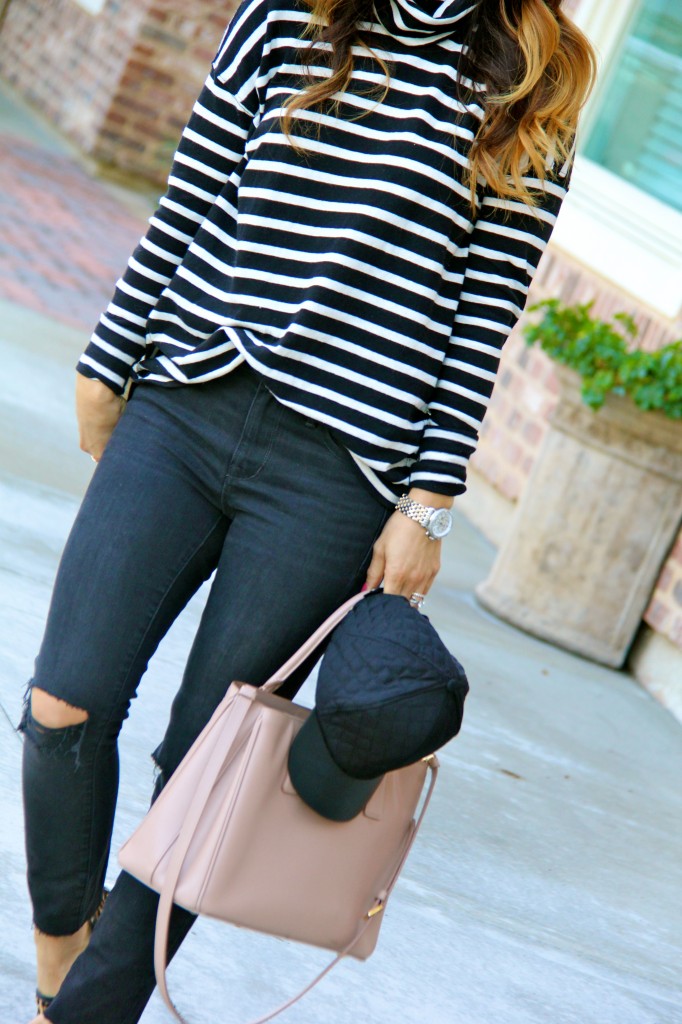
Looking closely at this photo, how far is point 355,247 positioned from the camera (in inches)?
69.1

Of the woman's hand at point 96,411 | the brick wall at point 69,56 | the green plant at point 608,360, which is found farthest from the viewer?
the brick wall at point 69,56

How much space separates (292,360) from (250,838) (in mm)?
635

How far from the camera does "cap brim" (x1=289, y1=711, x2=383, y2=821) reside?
1.70m

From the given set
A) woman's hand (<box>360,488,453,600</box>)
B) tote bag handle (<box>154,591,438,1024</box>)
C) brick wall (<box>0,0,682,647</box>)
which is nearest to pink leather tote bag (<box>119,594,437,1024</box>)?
tote bag handle (<box>154,591,438,1024</box>)

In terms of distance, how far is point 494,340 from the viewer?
6.11 ft

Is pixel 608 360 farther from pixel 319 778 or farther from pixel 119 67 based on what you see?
pixel 119 67

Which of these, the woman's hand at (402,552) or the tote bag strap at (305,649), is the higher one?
the woman's hand at (402,552)

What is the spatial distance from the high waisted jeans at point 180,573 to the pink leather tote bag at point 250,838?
69mm

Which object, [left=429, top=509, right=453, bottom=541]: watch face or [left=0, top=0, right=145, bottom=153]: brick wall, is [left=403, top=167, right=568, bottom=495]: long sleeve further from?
[left=0, top=0, right=145, bottom=153]: brick wall

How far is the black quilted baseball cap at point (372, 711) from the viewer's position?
→ 1.66 metres

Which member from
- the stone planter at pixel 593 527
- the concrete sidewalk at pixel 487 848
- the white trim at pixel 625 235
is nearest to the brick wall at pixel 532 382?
the white trim at pixel 625 235

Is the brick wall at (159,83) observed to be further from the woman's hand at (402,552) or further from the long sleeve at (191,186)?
the woman's hand at (402,552)

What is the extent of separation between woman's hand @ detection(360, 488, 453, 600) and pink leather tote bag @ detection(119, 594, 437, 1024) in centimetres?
11

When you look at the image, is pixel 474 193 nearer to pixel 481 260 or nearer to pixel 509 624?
pixel 481 260
